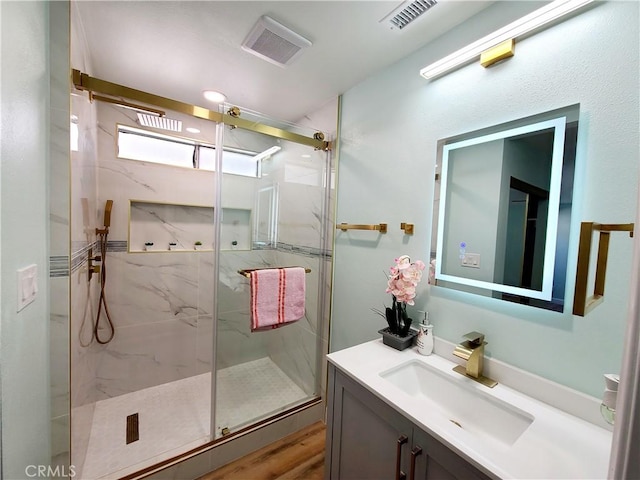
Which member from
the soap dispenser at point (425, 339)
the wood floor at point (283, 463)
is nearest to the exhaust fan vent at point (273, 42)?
the soap dispenser at point (425, 339)

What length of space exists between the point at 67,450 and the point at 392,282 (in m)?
1.71

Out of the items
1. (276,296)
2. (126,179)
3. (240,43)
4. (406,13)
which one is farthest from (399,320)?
(126,179)

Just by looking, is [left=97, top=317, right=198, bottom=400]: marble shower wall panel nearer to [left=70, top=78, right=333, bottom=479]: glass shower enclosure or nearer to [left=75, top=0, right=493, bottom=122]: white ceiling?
[left=70, top=78, right=333, bottom=479]: glass shower enclosure

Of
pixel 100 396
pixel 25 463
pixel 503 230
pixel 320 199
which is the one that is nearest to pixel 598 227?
pixel 503 230

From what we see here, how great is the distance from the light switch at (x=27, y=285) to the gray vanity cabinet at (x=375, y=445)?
116cm

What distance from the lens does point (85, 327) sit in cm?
163

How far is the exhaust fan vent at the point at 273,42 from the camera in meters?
1.27

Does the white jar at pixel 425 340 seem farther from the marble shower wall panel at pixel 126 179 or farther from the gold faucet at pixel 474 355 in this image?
the marble shower wall panel at pixel 126 179

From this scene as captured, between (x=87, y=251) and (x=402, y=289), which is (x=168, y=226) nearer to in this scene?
(x=87, y=251)

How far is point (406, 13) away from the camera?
117cm

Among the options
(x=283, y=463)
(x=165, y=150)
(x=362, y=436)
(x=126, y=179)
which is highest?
(x=165, y=150)

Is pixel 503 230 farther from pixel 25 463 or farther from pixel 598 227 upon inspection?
pixel 25 463

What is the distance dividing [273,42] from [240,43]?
20cm

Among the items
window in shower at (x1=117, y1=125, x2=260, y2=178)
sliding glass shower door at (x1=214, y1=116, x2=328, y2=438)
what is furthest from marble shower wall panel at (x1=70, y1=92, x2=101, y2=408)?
sliding glass shower door at (x1=214, y1=116, x2=328, y2=438)
